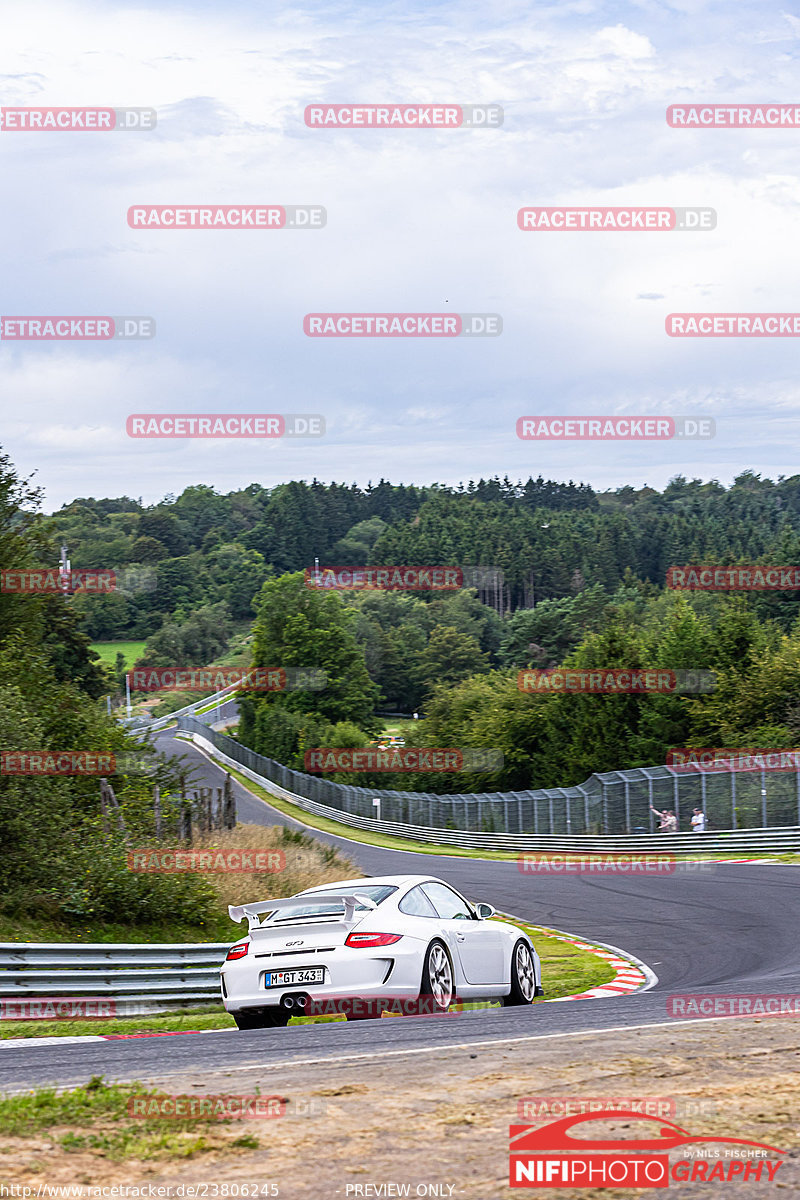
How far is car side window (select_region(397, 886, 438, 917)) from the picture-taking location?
10156 mm

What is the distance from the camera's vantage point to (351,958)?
9469mm

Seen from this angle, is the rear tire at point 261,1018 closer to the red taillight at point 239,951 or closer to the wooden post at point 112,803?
the red taillight at point 239,951

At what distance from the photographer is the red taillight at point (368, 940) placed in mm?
9523

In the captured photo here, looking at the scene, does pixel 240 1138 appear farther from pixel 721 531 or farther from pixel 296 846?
pixel 721 531

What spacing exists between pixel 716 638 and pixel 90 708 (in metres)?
39.5

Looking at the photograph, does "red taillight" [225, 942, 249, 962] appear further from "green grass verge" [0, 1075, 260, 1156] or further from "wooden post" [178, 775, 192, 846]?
"wooden post" [178, 775, 192, 846]

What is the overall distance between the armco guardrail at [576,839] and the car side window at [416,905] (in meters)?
23.1

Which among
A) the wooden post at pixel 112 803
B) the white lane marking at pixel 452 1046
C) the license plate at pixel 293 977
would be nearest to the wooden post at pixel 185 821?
the wooden post at pixel 112 803

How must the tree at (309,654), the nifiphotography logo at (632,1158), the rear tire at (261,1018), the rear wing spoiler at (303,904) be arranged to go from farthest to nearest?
the tree at (309,654) < the rear wing spoiler at (303,904) < the rear tire at (261,1018) < the nifiphotography logo at (632,1158)

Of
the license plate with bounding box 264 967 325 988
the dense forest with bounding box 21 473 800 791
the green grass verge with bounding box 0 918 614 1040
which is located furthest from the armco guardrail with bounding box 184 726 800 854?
the license plate with bounding box 264 967 325 988

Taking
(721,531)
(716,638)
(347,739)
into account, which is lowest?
(347,739)

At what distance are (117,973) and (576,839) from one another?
102ft

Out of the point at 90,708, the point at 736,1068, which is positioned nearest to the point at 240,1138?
the point at 736,1068

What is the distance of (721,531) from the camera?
171250 millimetres
